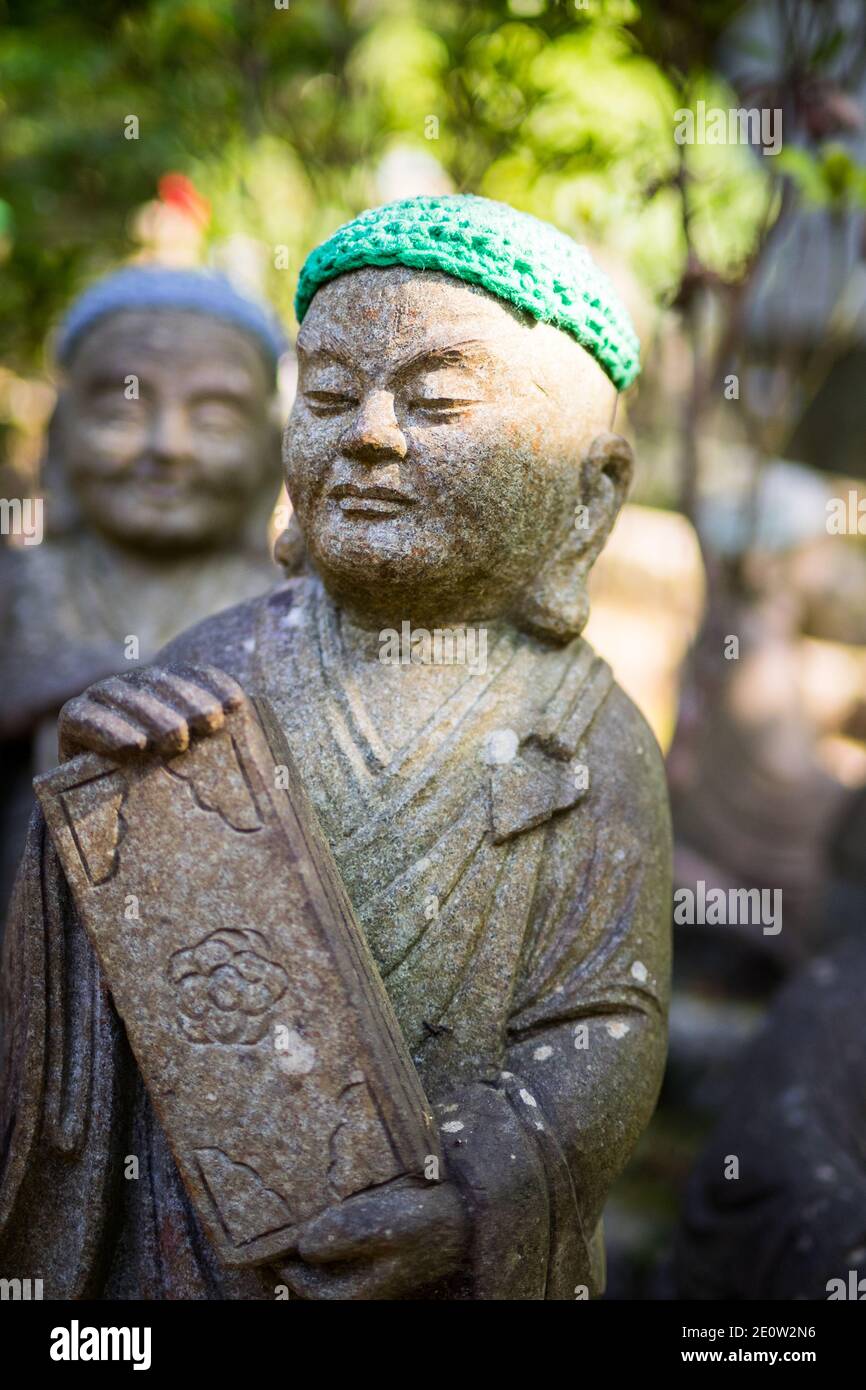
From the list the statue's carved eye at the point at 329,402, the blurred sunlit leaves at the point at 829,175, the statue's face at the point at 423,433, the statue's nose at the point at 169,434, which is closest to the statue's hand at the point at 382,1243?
the statue's face at the point at 423,433

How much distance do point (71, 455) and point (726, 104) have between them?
116 inches

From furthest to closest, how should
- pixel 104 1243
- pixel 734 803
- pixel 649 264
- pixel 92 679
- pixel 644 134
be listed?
pixel 734 803 → pixel 649 264 → pixel 644 134 → pixel 92 679 → pixel 104 1243

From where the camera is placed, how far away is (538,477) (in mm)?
2363

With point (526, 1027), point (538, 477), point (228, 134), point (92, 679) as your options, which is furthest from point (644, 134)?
point (526, 1027)

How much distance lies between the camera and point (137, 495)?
457 centimetres

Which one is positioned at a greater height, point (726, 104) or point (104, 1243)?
point (726, 104)

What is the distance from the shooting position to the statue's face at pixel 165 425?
4410mm

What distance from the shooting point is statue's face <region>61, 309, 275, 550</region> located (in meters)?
4.41

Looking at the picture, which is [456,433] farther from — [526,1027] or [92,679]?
[92,679]

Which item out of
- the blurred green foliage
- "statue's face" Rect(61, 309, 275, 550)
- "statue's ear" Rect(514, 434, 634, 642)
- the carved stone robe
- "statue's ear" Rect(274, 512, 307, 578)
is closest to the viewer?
the carved stone robe

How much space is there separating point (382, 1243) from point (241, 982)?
0.41m

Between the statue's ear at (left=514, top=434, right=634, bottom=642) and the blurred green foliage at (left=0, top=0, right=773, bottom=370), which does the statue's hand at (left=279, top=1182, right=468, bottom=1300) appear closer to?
the statue's ear at (left=514, top=434, right=634, bottom=642)

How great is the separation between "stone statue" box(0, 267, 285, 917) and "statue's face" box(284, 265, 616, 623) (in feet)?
7.07

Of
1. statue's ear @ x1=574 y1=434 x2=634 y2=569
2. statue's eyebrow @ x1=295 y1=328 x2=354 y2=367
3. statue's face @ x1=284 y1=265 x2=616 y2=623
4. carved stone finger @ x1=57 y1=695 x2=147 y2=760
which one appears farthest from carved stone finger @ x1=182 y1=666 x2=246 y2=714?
statue's ear @ x1=574 y1=434 x2=634 y2=569
